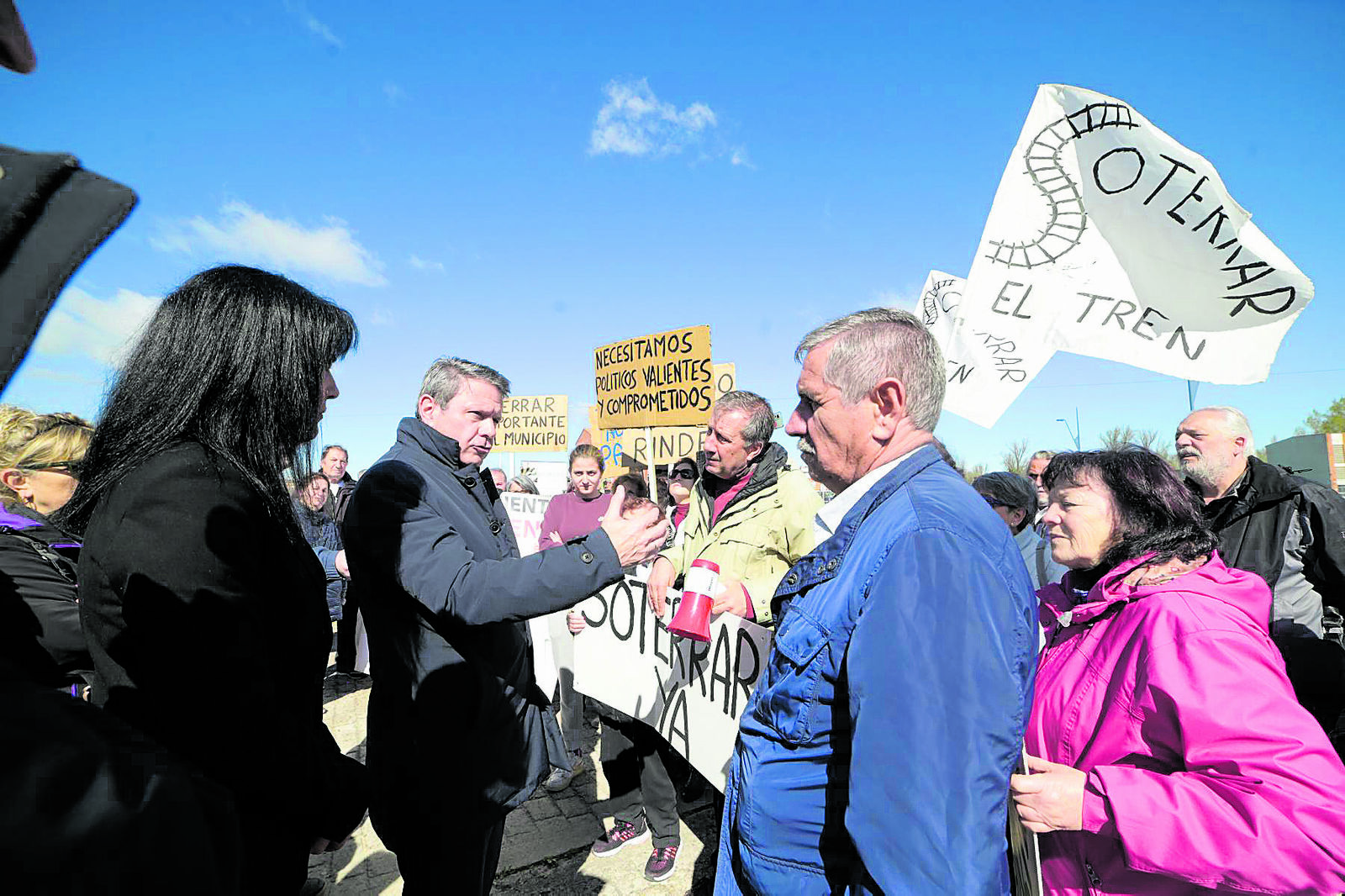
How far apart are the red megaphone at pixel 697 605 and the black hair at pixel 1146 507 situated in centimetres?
120

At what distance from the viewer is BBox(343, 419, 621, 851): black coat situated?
6.40 feet

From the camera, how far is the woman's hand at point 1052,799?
152cm

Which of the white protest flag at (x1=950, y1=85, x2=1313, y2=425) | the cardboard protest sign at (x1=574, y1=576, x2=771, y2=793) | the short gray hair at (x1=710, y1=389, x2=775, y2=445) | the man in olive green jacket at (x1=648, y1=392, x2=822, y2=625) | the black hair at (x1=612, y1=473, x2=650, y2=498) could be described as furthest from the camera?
the black hair at (x1=612, y1=473, x2=650, y2=498)

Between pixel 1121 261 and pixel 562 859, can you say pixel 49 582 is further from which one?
pixel 1121 261

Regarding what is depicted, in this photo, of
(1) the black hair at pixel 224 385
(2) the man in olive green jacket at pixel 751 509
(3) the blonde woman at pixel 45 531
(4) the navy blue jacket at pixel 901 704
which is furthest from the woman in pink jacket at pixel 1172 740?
(3) the blonde woman at pixel 45 531

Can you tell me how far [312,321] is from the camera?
1.60 metres

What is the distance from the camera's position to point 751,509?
3.36 m

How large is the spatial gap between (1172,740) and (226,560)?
2.05 metres

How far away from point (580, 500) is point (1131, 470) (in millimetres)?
4740

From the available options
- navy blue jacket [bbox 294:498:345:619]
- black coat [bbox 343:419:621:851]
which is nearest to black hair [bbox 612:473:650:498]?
navy blue jacket [bbox 294:498:345:619]

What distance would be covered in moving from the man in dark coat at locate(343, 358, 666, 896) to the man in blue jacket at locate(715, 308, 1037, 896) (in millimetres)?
705

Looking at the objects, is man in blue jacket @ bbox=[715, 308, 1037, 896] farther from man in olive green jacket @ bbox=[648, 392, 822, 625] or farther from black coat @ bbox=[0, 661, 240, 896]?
man in olive green jacket @ bbox=[648, 392, 822, 625]

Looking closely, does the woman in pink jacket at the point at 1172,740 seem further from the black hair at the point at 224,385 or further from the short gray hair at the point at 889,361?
the black hair at the point at 224,385

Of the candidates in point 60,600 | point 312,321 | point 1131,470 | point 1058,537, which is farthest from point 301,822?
point 1131,470
